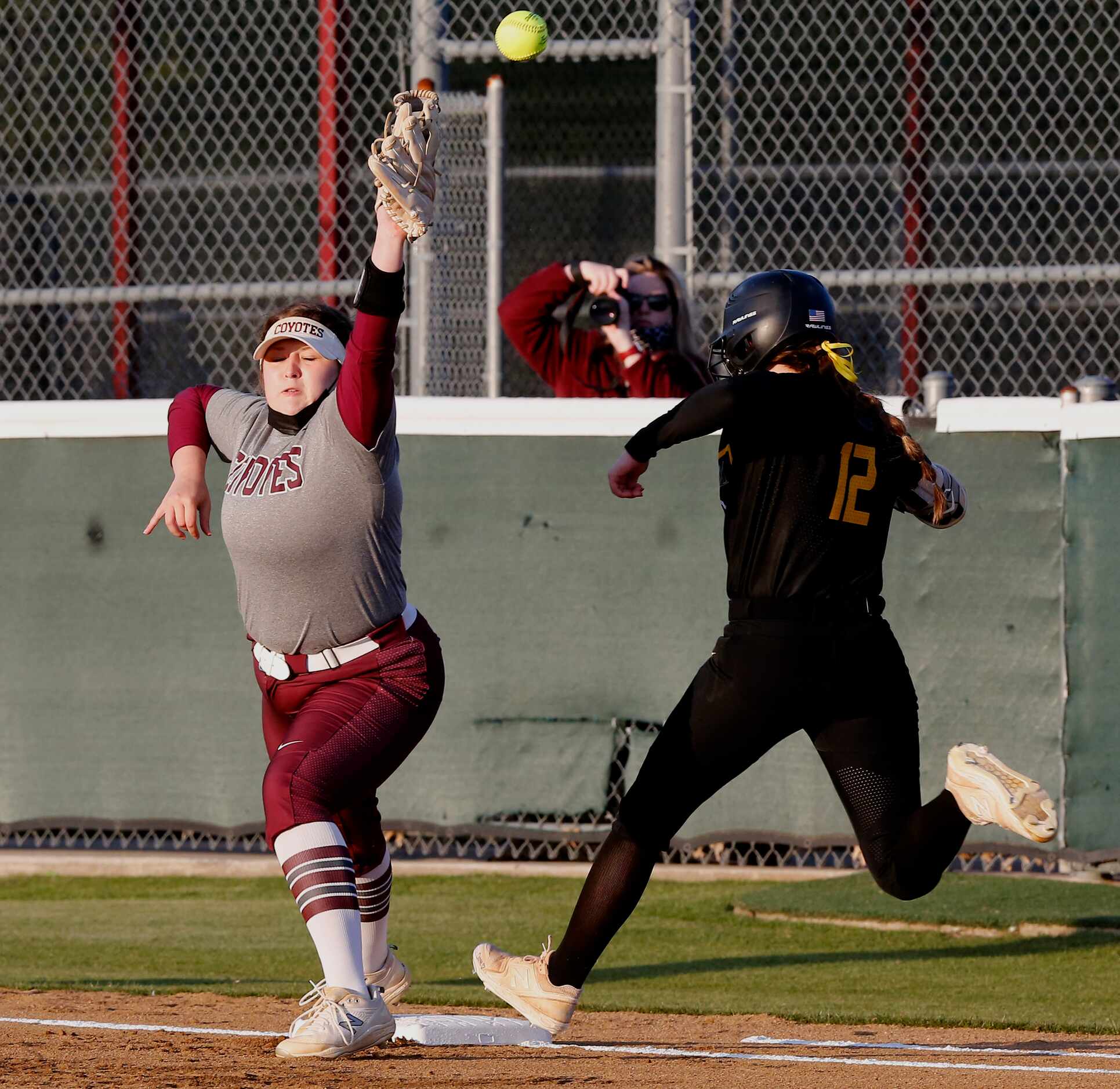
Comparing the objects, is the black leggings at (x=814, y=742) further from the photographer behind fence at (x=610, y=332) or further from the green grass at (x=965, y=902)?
the photographer behind fence at (x=610, y=332)

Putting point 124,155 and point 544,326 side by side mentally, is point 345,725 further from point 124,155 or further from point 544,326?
point 124,155

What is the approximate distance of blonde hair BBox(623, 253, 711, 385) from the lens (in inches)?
301

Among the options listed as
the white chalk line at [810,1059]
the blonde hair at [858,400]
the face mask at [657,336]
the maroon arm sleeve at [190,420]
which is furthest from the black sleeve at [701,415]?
the face mask at [657,336]

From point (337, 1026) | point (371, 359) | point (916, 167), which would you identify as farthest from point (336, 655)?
point (916, 167)

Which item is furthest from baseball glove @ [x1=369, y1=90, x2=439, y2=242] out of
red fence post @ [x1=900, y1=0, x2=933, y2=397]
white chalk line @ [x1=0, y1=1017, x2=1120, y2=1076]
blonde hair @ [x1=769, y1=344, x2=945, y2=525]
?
red fence post @ [x1=900, y1=0, x2=933, y2=397]

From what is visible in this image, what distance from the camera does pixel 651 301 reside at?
7.70m

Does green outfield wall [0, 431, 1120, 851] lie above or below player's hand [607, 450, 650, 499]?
below

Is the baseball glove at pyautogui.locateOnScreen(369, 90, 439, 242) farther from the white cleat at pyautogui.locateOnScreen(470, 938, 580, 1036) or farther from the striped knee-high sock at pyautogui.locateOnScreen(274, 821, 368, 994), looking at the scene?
the white cleat at pyautogui.locateOnScreen(470, 938, 580, 1036)

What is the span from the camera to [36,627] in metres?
8.54

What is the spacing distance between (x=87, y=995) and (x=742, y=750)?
2.54 meters

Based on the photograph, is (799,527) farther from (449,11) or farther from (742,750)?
(449,11)

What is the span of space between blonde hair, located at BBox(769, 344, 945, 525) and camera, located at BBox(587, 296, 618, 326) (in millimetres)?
3092

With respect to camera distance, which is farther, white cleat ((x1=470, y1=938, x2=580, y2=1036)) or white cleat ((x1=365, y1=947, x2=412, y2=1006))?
white cleat ((x1=365, y1=947, x2=412, y2=1006))

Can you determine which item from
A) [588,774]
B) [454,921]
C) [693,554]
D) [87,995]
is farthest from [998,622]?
[87,995]
